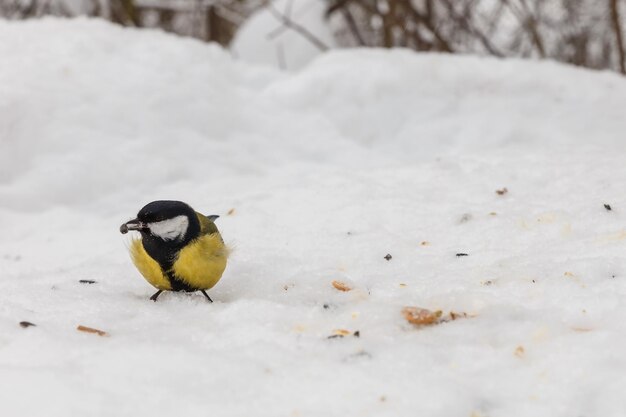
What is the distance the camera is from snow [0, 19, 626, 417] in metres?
1.65

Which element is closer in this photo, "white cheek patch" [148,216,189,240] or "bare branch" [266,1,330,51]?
"white cheek patch" [148,216,189,240]

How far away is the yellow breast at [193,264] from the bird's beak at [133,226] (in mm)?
112

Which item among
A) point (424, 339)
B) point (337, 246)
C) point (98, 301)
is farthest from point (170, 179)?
point (424, 339)

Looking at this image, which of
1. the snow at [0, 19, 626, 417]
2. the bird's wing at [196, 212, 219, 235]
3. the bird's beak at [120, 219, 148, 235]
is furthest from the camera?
the bird's wing at [196, 212, 219, 235]

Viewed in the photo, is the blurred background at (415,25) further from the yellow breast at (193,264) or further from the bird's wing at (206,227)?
the yellow breast at (193,264)

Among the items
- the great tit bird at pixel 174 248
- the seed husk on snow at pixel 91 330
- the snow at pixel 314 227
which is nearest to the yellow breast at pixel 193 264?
the great tit bird at pixel 174 248

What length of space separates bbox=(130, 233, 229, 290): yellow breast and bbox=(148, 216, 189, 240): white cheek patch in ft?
0.17

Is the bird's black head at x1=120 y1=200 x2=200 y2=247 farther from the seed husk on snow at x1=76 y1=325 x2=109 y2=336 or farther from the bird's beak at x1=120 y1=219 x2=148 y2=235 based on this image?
the seed husk on snow at x1=76 y1=325 x2=109 y2=336

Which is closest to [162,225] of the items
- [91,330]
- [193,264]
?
[193,264]

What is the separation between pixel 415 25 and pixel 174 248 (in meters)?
4.77

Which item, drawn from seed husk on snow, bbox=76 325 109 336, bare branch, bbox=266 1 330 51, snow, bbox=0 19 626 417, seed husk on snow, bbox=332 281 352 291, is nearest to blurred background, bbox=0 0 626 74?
bare branch, bbox=266 1 330 51

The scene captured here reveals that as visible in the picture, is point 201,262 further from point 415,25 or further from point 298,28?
point 415,25

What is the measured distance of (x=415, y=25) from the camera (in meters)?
6.41

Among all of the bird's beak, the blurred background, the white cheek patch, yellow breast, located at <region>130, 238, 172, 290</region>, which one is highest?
the bird's beak
